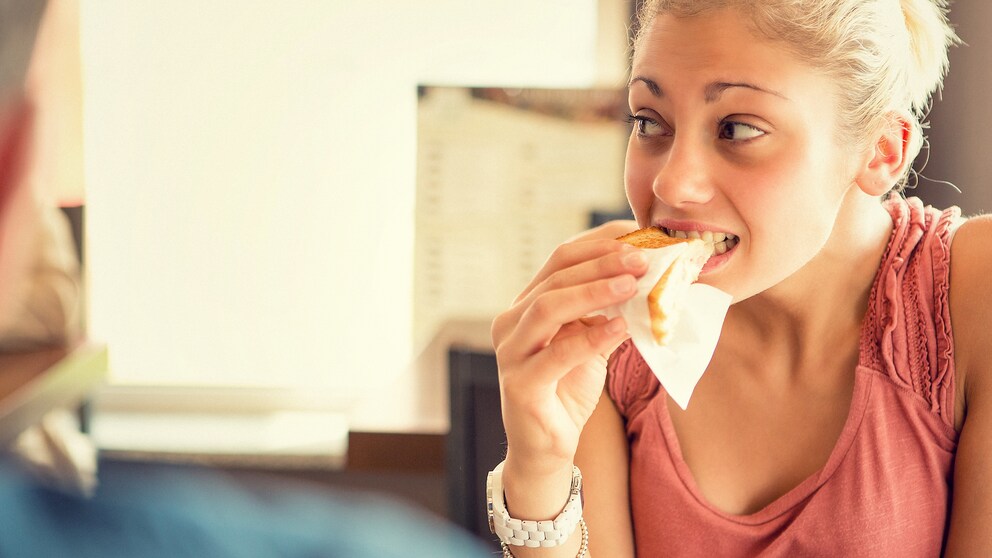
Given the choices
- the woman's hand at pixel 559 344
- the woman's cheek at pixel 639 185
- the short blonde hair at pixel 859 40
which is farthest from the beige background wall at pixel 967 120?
the woman's hand at pixel 559 344

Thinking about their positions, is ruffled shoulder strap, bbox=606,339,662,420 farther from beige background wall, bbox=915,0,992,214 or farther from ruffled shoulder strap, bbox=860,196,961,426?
beige background wall, bbox=915,0,992,214

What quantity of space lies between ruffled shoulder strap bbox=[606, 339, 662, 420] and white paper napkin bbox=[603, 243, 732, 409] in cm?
31

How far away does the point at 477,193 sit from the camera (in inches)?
139

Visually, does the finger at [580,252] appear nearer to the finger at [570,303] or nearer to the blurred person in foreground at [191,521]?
the finger at [570,303]

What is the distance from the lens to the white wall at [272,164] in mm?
3934

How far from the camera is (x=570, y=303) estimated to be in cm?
109

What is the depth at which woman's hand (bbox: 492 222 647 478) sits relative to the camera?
1091mm

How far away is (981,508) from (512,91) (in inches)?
96.6

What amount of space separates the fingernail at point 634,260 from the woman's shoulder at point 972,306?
0.49 meters

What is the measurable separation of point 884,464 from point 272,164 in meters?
3.18

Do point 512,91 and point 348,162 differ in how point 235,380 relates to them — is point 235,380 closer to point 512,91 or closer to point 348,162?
point 348,162

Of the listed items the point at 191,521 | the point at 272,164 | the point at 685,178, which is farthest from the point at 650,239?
the point at 272,164

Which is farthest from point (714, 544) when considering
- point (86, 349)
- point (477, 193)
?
point (477, 193)

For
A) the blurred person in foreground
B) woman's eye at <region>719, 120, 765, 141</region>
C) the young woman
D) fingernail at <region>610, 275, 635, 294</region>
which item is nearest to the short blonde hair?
the young woman
